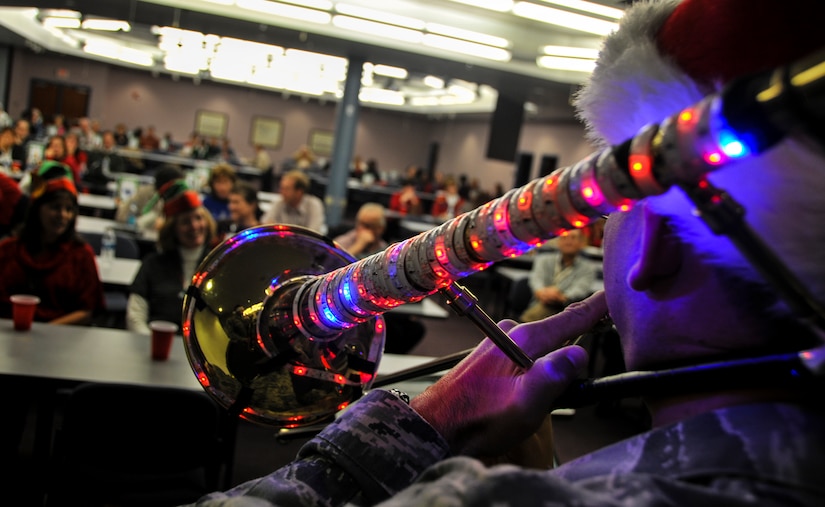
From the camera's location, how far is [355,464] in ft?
2.35

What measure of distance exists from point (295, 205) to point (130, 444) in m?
4.12

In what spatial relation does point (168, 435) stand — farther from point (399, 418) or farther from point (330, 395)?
point (399, 418)

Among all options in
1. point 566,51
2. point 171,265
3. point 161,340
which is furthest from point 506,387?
point 566,51

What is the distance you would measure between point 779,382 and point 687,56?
28 cm

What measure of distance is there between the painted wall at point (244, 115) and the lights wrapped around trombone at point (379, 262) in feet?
61.2

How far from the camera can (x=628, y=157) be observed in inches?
18.7

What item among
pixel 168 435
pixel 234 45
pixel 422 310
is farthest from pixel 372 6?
pixel 168 435

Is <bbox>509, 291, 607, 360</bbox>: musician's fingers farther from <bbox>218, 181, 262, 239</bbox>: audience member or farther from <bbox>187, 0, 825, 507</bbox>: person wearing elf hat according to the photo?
<bbox>218, 181, 262, 239</bbox>: audience member

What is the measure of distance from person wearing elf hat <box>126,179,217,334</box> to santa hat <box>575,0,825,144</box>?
3262 mm

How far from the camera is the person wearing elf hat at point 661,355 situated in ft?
1.69

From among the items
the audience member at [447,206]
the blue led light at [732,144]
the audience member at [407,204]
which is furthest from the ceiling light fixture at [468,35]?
the blue led light at [732,144]

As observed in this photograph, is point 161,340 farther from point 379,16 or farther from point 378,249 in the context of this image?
point 379,16

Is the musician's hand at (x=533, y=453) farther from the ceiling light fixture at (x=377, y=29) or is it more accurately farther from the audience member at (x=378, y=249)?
the ceiling light fixture at (x=377, y=29)

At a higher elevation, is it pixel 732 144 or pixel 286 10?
pixel 286 10
